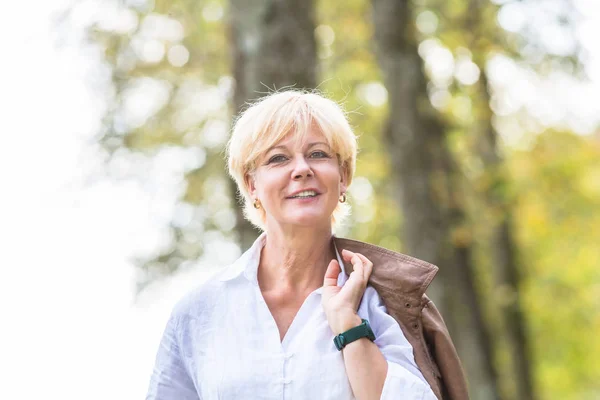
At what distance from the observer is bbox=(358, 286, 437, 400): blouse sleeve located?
3.15 m

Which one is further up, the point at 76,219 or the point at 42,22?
the point at 42,22

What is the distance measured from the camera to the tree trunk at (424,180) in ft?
34.9

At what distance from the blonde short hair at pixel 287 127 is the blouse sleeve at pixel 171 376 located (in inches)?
27.7

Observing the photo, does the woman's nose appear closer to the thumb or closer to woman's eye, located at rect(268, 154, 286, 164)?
woman's eye, located at rect(268, 154, 286, 164)

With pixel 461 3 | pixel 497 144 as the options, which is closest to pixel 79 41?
pixel 461 3

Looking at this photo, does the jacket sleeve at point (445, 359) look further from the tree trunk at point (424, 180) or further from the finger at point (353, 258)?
the tree trunk at point (424, 180)

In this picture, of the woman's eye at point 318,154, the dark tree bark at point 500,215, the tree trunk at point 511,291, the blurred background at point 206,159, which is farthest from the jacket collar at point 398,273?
the tree trunk at point 511,291

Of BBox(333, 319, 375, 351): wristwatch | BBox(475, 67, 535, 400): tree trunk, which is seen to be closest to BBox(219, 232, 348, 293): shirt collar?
BBox(333, 319, 375, 351): wristwatch

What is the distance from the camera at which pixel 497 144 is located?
44.7 ft

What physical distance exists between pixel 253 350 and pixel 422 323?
2.05ft

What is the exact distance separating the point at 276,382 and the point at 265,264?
0.56 meters

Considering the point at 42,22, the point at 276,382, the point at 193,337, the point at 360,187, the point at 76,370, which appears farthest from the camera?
the point at 360,187

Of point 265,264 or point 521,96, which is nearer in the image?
point 265,264

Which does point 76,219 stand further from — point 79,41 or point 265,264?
point 265,264
